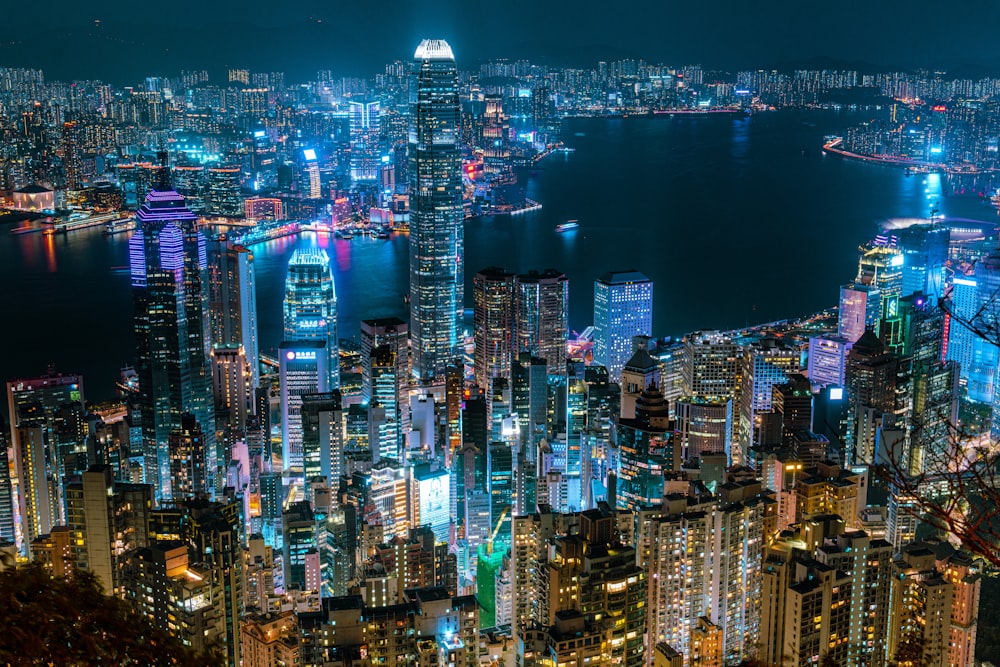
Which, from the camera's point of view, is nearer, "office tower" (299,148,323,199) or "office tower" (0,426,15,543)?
"office tower" (0,426,15,543)

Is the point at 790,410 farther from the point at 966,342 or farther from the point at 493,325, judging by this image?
the point at 493,325

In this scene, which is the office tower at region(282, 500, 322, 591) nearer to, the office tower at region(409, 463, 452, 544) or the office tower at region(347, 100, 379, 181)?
the office tower at region(409, 463, 452, 544)

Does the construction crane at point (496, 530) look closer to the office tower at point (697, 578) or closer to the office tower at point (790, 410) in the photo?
the office tower at point (697, 578)

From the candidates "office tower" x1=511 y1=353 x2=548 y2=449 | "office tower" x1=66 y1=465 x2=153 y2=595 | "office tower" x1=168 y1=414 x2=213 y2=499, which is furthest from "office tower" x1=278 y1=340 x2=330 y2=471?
"office tower" x1=66 y1=465 x2=153 y2=595

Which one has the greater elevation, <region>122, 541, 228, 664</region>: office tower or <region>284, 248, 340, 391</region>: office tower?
<region>284, 248, 340, 391</region>: office tower

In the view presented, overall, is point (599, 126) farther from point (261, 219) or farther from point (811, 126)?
point (261, 219)

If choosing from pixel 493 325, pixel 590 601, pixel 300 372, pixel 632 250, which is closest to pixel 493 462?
pixel 300 372

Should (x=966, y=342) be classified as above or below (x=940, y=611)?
above
